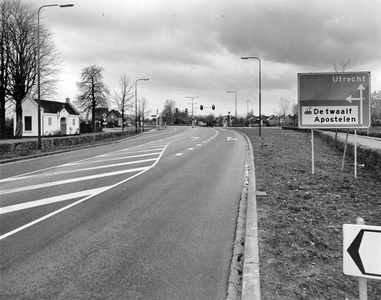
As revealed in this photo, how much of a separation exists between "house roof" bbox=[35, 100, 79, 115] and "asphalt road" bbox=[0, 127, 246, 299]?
40859 mm

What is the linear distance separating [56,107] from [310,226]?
2005 inches

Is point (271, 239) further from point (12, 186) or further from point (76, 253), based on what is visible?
point (12, 186)

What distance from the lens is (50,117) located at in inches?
1860

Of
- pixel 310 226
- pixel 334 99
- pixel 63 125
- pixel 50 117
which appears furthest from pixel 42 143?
pixel 63 125

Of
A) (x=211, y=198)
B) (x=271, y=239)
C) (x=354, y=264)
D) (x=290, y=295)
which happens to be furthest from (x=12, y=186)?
(x=354, y=264)

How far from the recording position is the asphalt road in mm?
3826

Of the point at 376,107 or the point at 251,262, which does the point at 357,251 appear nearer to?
the point at 251,262

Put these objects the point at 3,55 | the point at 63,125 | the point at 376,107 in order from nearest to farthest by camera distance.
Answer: the point at 3,55 < the point at 63,125 < the point at 376,107

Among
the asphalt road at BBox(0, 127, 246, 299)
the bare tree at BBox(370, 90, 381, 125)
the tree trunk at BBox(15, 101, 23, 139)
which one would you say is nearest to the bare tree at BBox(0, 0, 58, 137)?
the tree trunk at BBox(15, 101, 23, 139)

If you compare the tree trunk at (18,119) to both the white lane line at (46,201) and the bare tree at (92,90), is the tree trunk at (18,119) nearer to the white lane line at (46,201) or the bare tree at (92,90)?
the bare tree at (92,90)

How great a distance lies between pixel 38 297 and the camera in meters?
3.58

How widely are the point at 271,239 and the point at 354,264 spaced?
2.41 m

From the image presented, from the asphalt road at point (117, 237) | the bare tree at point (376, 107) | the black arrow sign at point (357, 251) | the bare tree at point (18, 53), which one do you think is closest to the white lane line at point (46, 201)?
the asphalt road at point (117, 237)

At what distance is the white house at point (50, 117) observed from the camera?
44.4 m
